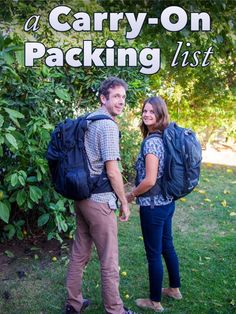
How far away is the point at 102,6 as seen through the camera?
3.18m

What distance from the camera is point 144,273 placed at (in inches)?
157

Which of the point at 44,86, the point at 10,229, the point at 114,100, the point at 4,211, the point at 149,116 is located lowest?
the point at 10,229

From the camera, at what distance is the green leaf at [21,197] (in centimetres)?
359

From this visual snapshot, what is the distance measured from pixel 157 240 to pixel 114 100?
3.47 feet

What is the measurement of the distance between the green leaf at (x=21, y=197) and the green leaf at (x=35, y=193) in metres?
0.08

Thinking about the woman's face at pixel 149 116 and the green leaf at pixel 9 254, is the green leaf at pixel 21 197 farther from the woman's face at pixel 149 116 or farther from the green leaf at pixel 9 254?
the woman's face at pixel 149 116

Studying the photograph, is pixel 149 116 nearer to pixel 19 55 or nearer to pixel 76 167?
pixel 76 167

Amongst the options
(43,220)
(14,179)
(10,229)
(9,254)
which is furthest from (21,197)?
(9,254)

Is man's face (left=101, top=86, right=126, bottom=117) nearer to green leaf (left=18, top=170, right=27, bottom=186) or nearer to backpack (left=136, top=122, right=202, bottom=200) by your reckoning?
backpack (left=136, top=122, right=202, bottom=200)

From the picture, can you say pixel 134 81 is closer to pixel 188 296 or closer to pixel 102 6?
pixel 102 6

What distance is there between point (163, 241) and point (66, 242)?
1480 mm

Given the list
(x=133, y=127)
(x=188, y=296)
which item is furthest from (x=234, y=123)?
(x=188, y=296)

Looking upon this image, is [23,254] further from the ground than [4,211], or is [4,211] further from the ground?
[4,211]

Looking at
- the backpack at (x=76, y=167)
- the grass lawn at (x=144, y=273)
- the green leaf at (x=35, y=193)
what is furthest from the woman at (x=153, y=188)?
the green leaf at (x=35, y=193)
